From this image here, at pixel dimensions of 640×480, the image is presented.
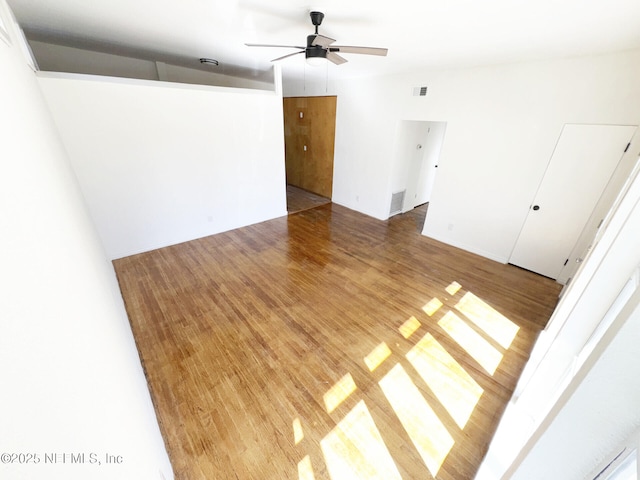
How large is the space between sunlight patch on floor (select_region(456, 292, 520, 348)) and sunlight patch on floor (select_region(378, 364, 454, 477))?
1.15 metres

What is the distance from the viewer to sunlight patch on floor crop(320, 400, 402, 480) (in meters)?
1.50

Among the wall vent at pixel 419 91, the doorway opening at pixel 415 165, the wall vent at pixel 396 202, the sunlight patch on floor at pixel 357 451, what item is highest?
the wall vent at pixel 419 91

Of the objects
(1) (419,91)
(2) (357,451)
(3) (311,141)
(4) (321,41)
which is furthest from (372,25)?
(3) (311,141)

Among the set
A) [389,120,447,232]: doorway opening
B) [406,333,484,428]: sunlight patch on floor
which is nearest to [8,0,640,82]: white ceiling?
[389,120,447,232]: doorway opening

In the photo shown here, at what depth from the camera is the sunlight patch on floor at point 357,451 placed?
1497mm

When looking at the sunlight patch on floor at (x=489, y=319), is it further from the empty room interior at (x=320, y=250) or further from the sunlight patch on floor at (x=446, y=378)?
the sunlight patch on floor at (x=446, y=378)

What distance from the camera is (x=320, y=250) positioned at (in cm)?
400

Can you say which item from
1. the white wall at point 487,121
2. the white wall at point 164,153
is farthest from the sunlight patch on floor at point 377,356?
the white wall at point 164,153

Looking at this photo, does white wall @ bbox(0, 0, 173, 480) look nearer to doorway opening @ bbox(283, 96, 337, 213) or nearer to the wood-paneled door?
doorway opening @ bbox(283, 96, 337, 213)

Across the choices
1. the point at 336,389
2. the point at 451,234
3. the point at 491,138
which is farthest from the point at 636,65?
the point at 336,389

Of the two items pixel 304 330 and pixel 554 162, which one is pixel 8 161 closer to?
pixel 304 330

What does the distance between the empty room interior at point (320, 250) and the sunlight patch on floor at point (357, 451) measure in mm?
13

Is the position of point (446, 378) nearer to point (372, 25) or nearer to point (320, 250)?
point (320, 250)

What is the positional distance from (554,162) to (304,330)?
Answer: 3.69m
